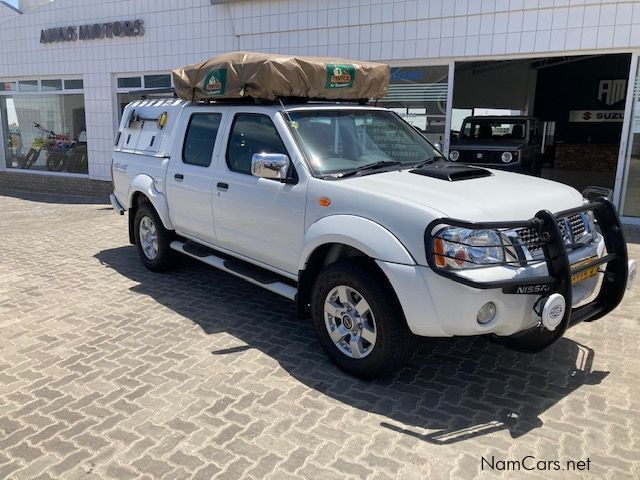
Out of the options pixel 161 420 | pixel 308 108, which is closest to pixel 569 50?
pixel 308 108

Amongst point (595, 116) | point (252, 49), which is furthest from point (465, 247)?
point (595, 116)

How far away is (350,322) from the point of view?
3.81 m

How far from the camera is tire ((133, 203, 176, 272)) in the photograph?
6125 millimetres

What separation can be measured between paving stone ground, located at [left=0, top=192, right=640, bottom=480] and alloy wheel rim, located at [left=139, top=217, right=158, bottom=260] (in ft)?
3.46

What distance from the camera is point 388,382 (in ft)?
12.4

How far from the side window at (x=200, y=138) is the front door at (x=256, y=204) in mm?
323

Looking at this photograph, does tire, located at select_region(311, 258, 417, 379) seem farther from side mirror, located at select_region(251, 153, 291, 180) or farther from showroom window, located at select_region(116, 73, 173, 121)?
showroom window, located at select_region(116, 73, 173, 121)

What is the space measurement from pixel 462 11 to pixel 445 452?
7.87m

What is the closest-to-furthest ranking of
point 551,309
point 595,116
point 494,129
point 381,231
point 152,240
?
point 551,309 → point 381,231 → point 152,240 → point 494,129 → point 595,116

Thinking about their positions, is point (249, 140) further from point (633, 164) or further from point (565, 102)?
point (565, 102)

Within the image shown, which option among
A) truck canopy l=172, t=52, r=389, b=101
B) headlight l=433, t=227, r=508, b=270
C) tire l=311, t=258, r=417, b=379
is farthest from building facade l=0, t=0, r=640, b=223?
tire l=311, t=258, r=417, b=379

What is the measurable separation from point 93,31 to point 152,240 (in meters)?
8.40

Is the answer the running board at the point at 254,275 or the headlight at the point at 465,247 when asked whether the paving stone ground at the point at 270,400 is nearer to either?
the running board at the point at 254,275

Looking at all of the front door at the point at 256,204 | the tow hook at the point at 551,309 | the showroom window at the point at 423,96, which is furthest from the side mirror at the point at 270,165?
the showroom window at the point at 423,96
